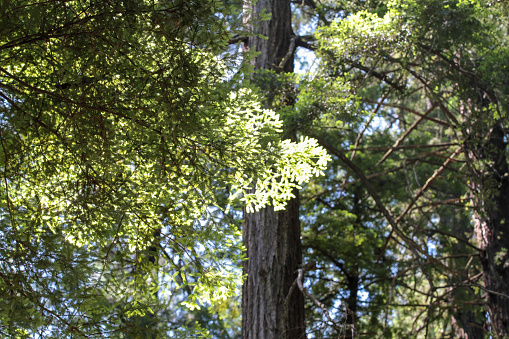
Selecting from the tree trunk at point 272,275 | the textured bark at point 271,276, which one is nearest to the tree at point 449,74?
the tree trunk at point 272,275

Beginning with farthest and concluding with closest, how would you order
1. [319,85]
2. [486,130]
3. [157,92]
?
[486,130], [319,85], [157,92]

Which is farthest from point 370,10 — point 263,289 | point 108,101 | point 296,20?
point 108,101

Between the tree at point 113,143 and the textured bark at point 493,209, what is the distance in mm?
3637

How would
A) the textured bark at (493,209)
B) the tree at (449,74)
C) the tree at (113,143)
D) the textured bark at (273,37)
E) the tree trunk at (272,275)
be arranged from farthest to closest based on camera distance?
the textured bark at (273,37) → the textured bark at (493,209) → the tree at (449,74) → the tree trunk at (272,275) → the tree at (113,143)

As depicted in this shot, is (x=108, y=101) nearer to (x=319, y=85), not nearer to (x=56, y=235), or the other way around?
(x=56, y=235)

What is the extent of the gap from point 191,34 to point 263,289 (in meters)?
3.36

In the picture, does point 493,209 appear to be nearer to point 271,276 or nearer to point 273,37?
point 271,276

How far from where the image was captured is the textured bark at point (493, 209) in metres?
6.55

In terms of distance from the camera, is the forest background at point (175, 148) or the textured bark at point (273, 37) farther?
the textured bark at point (273, 37)

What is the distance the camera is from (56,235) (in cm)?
388

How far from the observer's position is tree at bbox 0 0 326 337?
3.16 metres

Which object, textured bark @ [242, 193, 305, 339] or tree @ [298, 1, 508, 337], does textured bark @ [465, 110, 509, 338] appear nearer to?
tree @ [298, 1, 508, 337]

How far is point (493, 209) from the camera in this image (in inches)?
272

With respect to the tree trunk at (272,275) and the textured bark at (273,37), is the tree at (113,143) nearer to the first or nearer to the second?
the tree trunk at (272,275)
